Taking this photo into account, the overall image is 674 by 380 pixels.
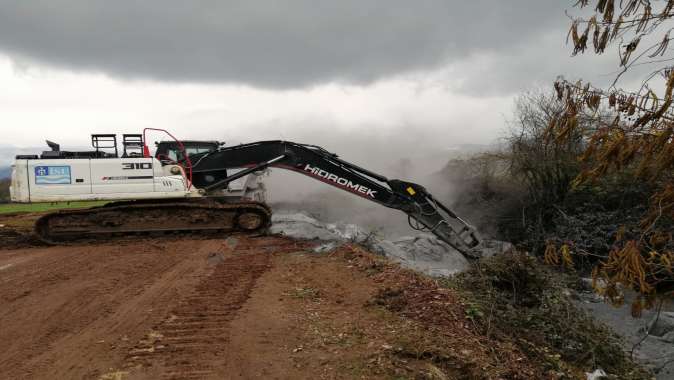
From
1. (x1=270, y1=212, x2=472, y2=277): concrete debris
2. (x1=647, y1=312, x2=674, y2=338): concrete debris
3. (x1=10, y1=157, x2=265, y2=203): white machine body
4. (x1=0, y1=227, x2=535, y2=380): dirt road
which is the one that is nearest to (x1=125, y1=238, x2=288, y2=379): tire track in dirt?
(x1=0, y1=227, x2=535, y2=380): dirt road

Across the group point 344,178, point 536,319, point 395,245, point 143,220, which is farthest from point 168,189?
point 536,319

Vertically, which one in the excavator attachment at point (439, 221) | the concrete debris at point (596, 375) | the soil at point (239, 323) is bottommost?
the concrete debris at point (596, 375)

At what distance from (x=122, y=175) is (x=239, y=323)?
20.7 ft

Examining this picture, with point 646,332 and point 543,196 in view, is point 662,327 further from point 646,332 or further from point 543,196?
point 543,196


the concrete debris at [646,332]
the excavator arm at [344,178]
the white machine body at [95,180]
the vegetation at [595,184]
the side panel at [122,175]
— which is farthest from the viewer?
the side panel at [122,175]

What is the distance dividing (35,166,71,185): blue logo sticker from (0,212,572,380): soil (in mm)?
2220

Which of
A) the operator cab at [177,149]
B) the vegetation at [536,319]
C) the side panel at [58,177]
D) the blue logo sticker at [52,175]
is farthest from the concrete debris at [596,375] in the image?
the blue logo sticker at [52,175]

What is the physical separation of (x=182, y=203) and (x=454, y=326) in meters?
7.15

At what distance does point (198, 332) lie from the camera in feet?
15.1

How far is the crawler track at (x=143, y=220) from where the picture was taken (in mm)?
9945

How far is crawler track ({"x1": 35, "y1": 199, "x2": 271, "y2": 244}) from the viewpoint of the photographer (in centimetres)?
995

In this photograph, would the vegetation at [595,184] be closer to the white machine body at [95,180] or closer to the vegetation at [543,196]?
the vegetation at [543,196]

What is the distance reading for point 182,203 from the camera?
33.2ft

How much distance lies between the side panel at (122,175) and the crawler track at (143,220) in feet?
1.31
